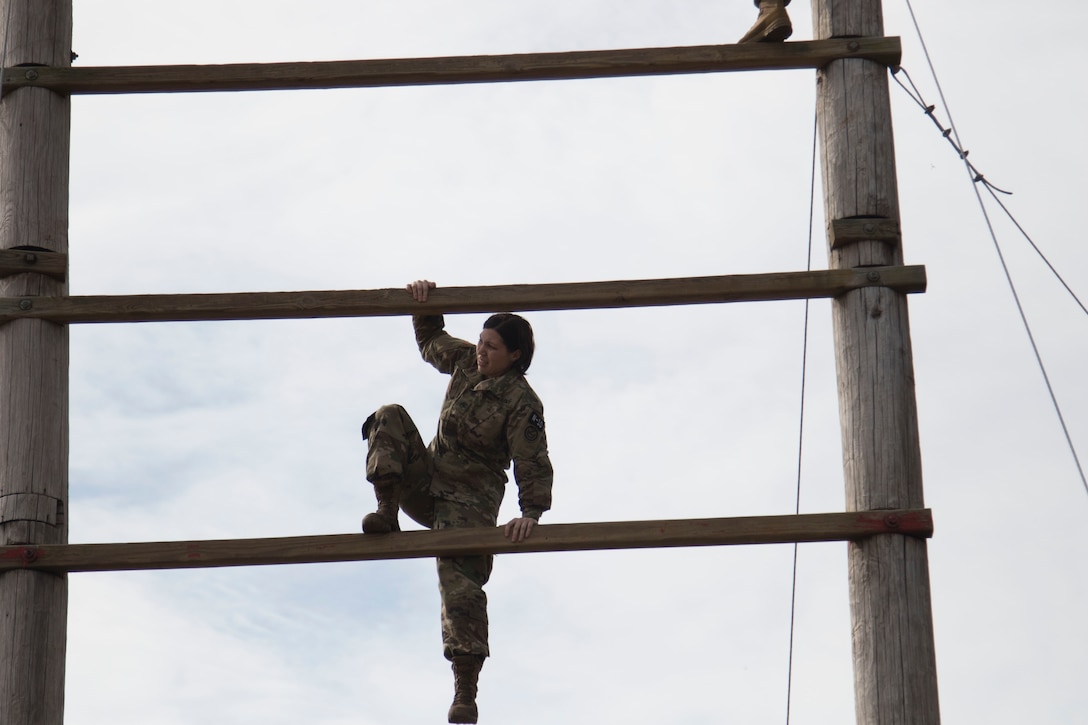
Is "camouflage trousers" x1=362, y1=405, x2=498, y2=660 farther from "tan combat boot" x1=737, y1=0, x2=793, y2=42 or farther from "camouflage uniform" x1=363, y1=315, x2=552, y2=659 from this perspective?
"tan combat boot" x1=737, y1=0, x2=793, y2=42

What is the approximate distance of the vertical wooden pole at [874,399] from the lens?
6.02 m

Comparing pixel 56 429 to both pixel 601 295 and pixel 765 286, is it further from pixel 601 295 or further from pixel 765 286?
pixel 765 286

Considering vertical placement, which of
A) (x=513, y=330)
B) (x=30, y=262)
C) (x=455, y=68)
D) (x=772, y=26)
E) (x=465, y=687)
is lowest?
(x=465, y=687)

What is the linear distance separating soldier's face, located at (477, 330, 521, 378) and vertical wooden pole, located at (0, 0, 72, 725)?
1474mm

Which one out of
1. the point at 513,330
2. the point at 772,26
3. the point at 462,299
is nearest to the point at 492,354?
the point at 513,330

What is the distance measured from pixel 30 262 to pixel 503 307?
1.67m

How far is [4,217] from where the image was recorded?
21.6 feet

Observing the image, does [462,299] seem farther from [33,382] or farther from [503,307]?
[33,382]

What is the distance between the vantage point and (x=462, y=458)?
270 inches

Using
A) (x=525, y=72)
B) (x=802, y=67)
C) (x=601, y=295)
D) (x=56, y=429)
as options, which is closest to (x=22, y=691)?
(x=56, y=429)

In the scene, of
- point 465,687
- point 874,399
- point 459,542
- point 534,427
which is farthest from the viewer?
point 534,427

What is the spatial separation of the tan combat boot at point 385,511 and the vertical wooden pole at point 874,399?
154cm

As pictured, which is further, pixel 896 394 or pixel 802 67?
pixel 802 67

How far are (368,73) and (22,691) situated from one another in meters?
2.46
